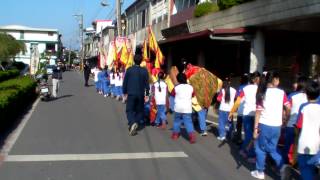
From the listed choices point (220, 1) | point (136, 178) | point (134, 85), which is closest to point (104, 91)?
point (220, 1)

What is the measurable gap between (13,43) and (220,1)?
50.3 meters

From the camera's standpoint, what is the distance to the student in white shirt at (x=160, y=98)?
1339 cm

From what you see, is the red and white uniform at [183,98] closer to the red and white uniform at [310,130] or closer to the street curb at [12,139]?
the street curb at [12,139]

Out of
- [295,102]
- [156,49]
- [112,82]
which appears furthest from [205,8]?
[295,102]

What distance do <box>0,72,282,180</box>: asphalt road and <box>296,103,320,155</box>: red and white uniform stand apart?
1.62 meters

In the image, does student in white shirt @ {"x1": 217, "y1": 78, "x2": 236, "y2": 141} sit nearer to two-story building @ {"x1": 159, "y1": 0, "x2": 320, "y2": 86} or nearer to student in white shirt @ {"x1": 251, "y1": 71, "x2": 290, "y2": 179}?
student in white shirt @ {"x1": 251, "y1": 71, "x2": 290, "y2": 179}

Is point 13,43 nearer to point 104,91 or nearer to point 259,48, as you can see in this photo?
point 104,91

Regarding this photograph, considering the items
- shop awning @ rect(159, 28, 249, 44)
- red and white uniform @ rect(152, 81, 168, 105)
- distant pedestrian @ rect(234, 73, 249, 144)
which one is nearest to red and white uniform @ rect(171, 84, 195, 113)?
distant pedestrian @ rect(234, 73, 249, 144)

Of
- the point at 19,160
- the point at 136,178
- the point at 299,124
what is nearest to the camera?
the point at 299,124

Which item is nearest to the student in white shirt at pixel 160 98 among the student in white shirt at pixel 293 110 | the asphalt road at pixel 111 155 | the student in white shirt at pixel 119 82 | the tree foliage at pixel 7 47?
the asphalt road at pixel 111 155

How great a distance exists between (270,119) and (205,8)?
16237mm

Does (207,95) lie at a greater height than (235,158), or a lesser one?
greater

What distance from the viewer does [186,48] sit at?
29.5 metres

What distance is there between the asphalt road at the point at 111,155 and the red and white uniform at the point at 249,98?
34.7 inches
